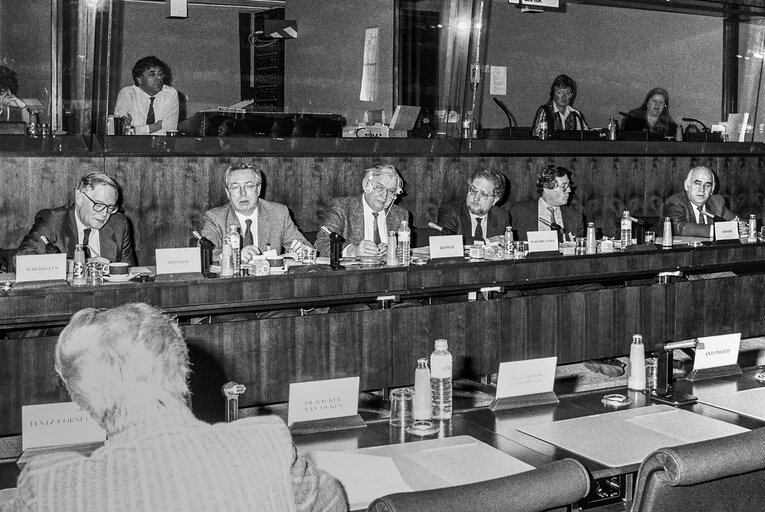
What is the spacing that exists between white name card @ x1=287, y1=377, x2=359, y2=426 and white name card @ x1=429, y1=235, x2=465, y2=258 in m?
2.08

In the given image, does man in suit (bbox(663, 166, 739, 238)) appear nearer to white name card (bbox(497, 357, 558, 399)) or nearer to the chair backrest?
white name card (bbox(497, 357, 558, 399))

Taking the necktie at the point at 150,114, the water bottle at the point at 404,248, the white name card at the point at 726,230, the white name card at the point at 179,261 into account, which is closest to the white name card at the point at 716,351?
the water bottle at the point at 404,248

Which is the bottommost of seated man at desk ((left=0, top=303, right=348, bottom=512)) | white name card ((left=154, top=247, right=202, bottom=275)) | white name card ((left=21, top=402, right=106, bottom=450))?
white name card ((left=21, top=402, right=106, bottom=450))

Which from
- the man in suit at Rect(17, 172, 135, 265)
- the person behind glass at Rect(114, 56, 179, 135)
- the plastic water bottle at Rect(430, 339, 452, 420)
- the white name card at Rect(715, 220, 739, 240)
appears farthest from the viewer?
the person behind glass at Rect(114, 56, 179, 135)

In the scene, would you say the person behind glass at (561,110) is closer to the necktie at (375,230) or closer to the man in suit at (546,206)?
the man in suit at (546,206)

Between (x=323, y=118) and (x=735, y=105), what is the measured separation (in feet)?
13.0

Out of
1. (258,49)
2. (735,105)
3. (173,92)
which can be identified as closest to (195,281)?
(173,92)

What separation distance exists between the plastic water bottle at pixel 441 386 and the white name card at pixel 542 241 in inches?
89.0

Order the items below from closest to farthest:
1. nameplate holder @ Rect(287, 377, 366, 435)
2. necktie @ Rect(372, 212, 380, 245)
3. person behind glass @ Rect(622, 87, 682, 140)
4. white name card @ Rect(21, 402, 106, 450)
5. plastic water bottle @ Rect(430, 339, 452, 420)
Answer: white name card @ Rect(21, 402, 106, 450) → nameplate holder @ Rect(287, 377, 366, 435) → plastic water bottle @ Rect(430, 339, 452, 420) → necktie @ Rect(372, 212, 380, 245) → person behind glass @ Rect(622, 87, 682, 140)

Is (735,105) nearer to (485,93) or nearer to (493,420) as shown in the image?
(485,93)

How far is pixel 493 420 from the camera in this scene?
2.36 metres

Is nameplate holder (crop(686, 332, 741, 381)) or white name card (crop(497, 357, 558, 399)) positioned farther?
nameplate holder (crop(686, 332, 741, 381))

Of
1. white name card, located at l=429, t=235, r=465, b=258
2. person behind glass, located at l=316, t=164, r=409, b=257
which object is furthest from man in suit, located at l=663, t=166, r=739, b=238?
white name card, located at l=429, t=235, r=465, b=258

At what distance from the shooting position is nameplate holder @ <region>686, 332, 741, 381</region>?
9.28ft
